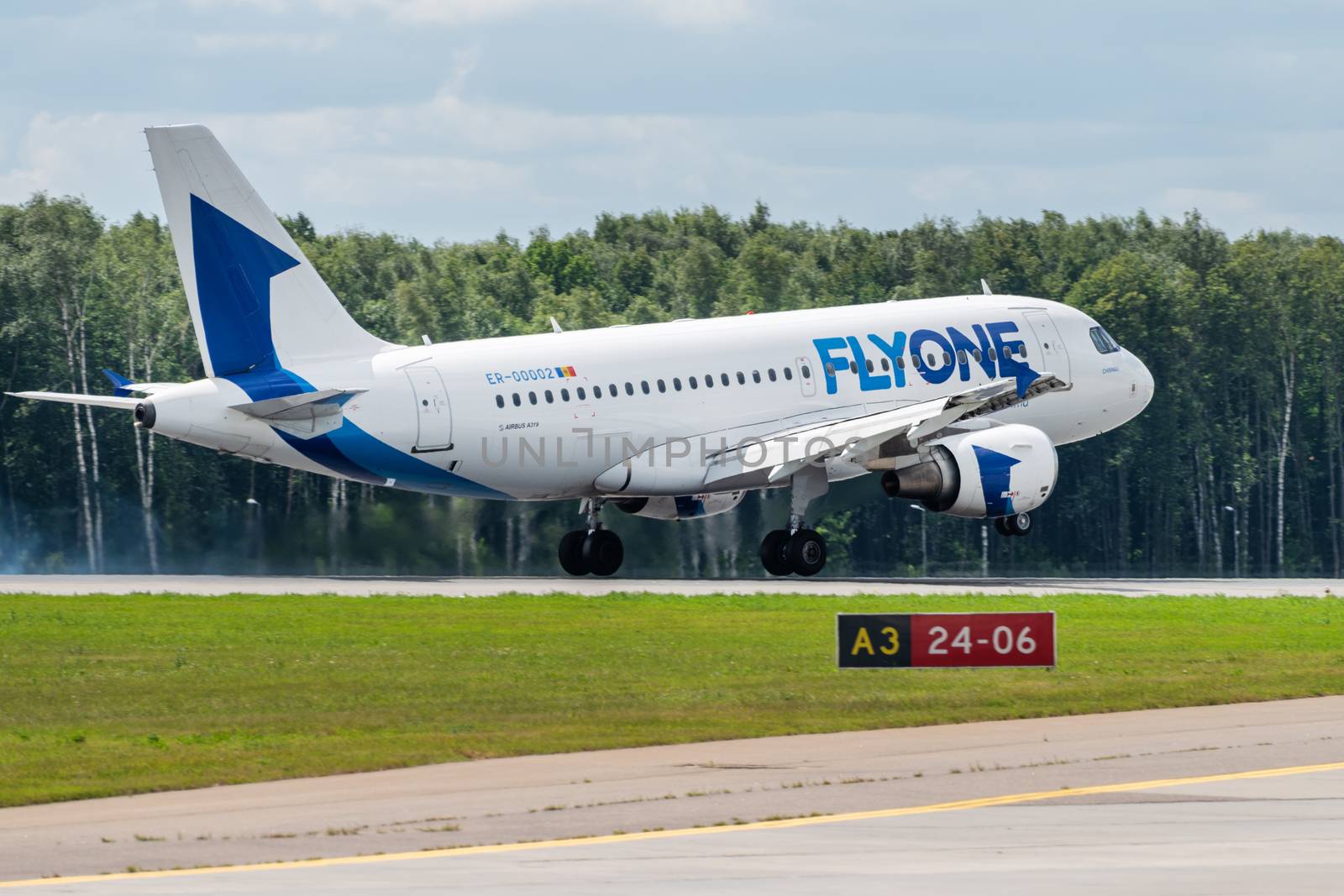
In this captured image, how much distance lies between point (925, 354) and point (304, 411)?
14536 mm

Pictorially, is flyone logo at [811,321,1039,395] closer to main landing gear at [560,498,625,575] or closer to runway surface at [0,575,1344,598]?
runway surface at [0,575,1344,598]

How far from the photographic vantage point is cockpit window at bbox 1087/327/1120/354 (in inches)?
2079

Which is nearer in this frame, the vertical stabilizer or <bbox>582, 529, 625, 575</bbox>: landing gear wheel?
the vertical stabilizer

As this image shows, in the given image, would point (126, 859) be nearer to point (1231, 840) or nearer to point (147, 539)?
point (1231, 840)

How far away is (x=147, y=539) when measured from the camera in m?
59.8

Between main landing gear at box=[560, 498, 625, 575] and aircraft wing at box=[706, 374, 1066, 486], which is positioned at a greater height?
aircraft wing at box=[706, 374, 1066, 486]

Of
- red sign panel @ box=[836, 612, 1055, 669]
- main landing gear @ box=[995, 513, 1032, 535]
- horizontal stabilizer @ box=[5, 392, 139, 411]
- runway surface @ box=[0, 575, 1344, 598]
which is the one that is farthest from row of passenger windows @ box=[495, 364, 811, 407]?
red sign panel @ box=[836, 612, 1055, 669]

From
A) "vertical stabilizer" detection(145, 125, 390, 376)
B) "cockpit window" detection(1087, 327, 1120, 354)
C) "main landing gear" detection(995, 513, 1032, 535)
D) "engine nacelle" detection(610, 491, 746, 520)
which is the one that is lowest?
"main landing gear" detection(995, 513, 1032, 535)

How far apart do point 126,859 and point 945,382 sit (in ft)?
113

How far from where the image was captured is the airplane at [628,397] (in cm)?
4194

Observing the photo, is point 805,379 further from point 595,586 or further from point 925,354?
point 595,586

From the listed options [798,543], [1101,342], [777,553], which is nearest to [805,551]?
[798,543]

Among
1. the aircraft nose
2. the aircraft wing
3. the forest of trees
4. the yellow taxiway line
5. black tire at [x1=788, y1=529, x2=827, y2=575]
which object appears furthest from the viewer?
the forest of trees

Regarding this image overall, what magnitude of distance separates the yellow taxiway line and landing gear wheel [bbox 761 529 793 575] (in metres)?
27.4
